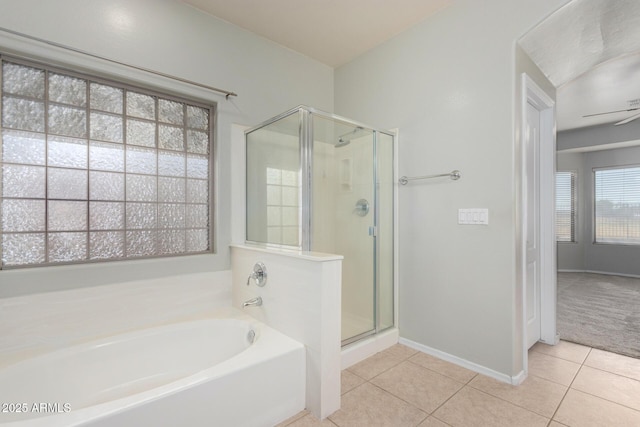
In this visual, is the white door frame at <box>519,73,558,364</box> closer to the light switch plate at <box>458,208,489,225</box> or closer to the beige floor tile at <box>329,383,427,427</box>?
the light switch plate at <box>458,208,489,225</box>

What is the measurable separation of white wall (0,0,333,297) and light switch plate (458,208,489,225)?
1825 mm

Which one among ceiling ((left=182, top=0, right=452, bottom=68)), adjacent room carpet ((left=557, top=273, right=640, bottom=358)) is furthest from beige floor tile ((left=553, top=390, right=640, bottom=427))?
ceiling ((left=182, top=0, right=452, bottom=68))

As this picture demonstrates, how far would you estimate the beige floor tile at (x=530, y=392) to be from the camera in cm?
175

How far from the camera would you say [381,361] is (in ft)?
7.59

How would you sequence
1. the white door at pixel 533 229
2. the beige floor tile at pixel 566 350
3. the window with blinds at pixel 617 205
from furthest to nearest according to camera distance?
1. the window with blinds at pixel 617 205
2. the white door at pixel 533 229
3. the beige floor tile at pixel 566 350

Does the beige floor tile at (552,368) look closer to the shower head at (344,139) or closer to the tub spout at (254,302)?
the tub spout at (254,302)

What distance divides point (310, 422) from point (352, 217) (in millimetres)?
1457

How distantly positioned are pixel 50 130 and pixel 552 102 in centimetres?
Answer: 373

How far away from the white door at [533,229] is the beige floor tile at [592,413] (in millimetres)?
674

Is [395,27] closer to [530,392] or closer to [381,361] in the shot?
[381,361]

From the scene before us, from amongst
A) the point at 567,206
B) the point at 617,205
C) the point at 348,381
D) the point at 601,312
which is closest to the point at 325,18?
A: the point at 348,381

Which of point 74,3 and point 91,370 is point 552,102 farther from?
point 91,370

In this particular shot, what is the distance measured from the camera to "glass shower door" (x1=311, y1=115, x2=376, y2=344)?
238cm

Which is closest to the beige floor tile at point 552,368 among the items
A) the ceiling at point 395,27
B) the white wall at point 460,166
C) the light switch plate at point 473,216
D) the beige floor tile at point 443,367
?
the white wall at point 460,166
